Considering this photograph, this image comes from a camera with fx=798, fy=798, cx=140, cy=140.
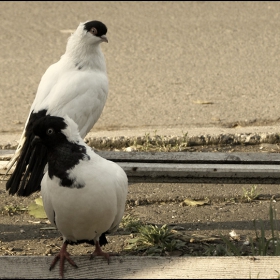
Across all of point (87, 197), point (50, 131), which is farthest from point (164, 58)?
point (87, 197)

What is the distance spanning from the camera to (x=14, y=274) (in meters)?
3.49

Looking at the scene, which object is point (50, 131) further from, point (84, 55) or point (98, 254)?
point (84, 55)

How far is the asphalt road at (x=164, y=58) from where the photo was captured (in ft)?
21.7

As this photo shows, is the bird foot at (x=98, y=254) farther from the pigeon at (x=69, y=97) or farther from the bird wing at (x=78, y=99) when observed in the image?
the bird wing at (x=78, y=99)

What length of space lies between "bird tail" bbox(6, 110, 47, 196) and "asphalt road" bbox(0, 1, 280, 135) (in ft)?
4.55

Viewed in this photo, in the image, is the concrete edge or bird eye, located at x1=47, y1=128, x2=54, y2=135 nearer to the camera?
bird eye, located at x1=47, y1=128, x2=54, y2=135

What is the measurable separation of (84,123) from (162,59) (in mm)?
2883

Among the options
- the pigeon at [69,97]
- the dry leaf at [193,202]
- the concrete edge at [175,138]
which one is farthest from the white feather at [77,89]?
the dry leaf at [193,202]

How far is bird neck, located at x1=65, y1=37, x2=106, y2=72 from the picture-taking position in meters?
5.43

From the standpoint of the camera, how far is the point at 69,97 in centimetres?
511

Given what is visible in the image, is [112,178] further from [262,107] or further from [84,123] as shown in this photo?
[262,107]

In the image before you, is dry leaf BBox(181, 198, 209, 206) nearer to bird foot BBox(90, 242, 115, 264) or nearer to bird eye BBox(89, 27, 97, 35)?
bird foot BBox(90, 242, 115, 264)

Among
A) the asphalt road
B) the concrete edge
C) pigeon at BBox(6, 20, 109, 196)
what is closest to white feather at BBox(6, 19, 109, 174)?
pigeon at BBox(6, 20, 109, 196)

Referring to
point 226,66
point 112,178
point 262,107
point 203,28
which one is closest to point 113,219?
point 112,178
